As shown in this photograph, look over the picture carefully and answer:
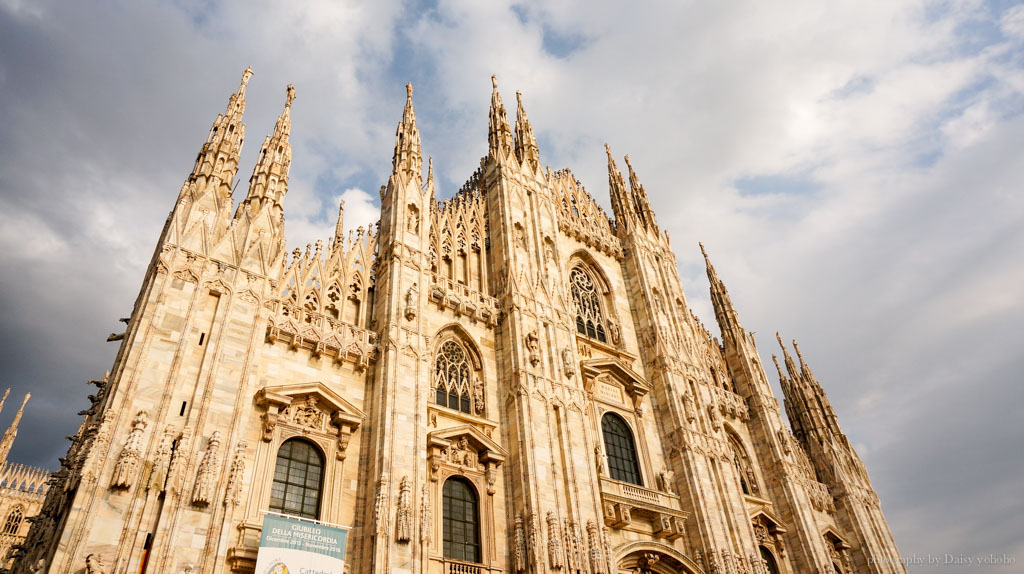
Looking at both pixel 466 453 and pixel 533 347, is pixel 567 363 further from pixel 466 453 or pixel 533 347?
pixel 466 453

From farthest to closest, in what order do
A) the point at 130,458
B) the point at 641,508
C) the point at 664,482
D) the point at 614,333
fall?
the point at 614,333
the point at 664,482
the point at 641,508
the point at 130,458

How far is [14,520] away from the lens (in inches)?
1731

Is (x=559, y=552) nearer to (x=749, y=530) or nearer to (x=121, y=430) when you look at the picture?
(x=749, y=530)

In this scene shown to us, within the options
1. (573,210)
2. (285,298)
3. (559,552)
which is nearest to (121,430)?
(285,298)

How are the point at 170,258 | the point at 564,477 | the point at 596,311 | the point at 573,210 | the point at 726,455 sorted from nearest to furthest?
the point at 170,258, the point at 564,477, the point at 726,455, the point at 596,311, the point at 573,210

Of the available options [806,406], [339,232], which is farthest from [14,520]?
[806,406]

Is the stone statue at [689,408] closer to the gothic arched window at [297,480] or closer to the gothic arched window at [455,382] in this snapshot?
the gothic arched window at [455,382]

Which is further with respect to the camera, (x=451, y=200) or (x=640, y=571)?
(x=451, y=200)

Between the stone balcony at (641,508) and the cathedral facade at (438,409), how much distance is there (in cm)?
10

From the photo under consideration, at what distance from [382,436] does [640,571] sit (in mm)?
10418

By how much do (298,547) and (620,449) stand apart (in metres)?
13.7

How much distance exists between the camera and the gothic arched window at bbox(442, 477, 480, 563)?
709 inches

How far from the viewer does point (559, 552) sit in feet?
60.5

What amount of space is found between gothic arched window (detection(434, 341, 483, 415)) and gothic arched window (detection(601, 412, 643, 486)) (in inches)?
231
